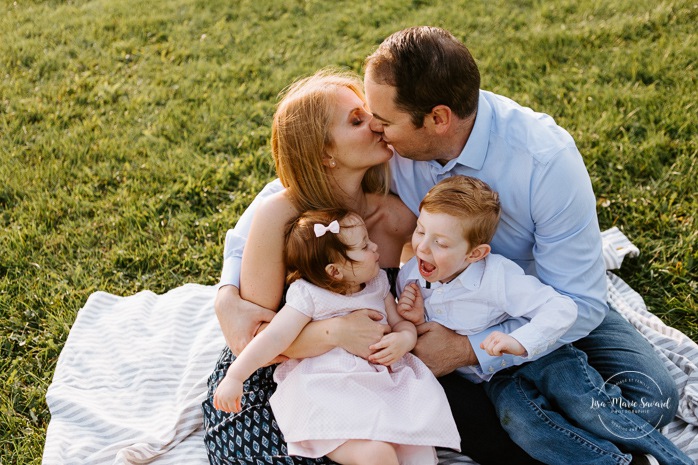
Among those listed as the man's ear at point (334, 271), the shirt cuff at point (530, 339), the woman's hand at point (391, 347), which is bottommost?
the woman's hand at point (391, 347)

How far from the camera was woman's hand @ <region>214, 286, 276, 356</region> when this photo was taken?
321 cm

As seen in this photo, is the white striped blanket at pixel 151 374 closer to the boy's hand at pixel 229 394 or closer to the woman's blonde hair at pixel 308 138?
the boy's hand at pixel 229 394

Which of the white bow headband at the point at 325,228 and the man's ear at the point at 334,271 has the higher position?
the white bow headband at the point at 325,228

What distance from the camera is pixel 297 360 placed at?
3.11m

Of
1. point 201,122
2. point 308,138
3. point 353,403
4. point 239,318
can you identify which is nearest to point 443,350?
point 353,403

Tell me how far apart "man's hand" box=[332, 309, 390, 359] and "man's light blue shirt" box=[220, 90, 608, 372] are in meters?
0.46

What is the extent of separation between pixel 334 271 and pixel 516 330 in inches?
31.2

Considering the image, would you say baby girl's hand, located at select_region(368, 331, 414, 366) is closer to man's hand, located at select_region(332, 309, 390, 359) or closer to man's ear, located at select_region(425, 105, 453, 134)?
man's hand, located at select_region(332, 309, 390, 359)

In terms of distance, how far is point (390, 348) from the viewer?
2.98 metres

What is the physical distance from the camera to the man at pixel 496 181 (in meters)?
3.05

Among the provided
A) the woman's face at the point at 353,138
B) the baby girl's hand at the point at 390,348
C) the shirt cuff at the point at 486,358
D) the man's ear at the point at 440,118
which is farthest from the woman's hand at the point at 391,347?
the man's ear at the point at 440,118

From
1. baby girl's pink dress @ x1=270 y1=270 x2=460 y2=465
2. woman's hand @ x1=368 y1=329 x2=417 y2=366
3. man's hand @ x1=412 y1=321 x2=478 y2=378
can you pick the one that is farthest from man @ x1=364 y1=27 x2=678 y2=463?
baby girl's pink dress @ x1=270 y1=270 x2=460 y2=465

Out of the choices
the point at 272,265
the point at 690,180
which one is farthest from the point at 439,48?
the point at 690,180

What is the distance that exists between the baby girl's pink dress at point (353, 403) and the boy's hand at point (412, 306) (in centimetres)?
18
